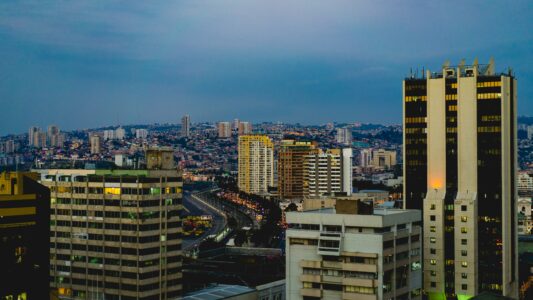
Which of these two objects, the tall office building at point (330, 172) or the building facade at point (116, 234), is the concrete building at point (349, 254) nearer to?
the building facade at point (116, 234)

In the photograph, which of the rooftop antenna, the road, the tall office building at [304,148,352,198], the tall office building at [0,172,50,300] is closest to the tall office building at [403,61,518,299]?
the rooftop antenna

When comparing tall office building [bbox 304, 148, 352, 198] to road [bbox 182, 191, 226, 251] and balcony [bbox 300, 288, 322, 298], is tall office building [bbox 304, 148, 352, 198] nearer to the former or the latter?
road [bbox 182, 191, 226, 251]

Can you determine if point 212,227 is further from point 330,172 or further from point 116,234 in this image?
point 116,234

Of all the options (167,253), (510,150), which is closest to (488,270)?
(510,150)

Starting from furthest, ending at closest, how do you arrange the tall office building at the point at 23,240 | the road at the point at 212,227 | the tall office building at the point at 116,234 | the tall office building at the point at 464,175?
the road at the point at 212,227 < the tall office building at the point at 464,175 < the tall office building at the point at 116,234 < the tall office building at the point at 23,240

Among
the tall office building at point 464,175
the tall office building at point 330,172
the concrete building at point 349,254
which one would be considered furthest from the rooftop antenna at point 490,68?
the tall office building at point 330,172

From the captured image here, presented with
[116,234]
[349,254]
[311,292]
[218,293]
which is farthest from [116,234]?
[349,254]

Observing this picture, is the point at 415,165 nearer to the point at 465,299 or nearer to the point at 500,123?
the point at 500,123

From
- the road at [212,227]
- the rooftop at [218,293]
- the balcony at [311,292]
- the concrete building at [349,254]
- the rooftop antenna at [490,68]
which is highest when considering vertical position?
the rooftop antenna at [490,68]
